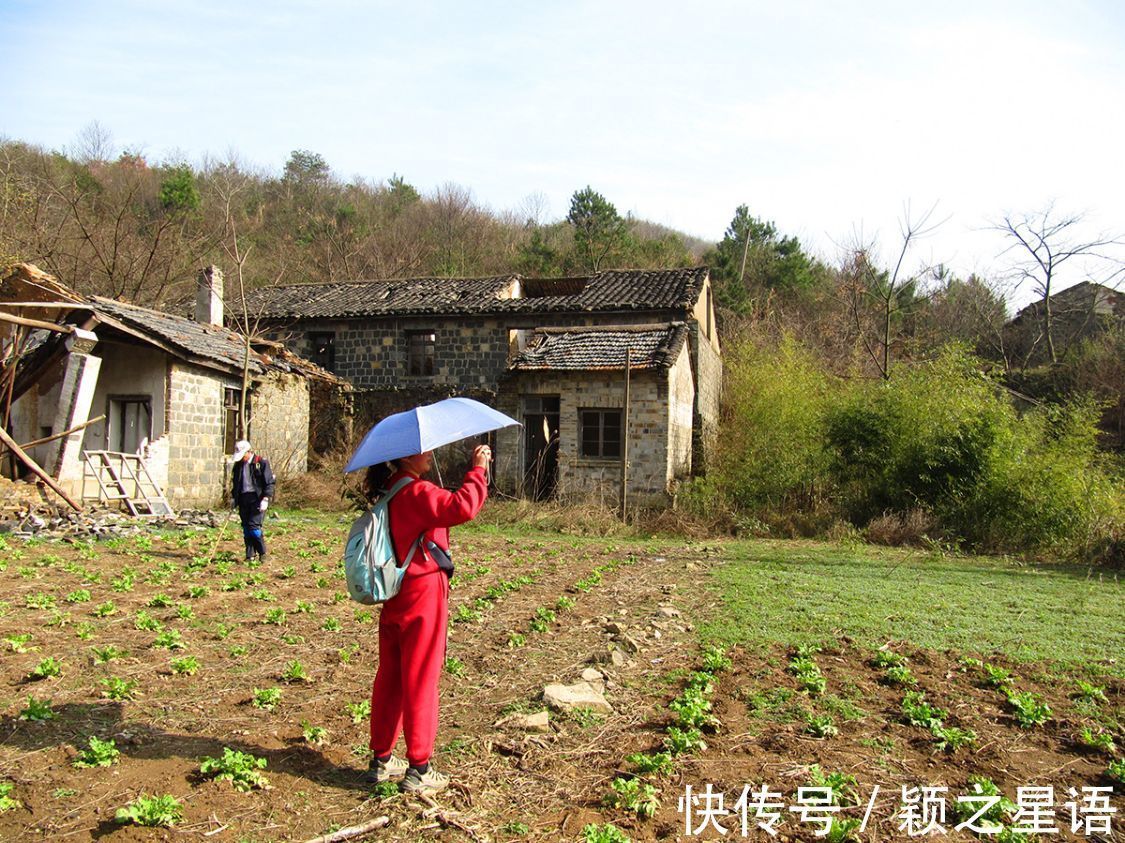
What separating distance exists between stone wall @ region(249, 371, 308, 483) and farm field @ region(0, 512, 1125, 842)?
9931 millimetres

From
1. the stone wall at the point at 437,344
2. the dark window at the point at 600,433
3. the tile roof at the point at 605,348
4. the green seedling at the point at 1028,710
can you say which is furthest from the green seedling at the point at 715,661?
the stone wall at the point at 437,344

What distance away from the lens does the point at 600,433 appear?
64.1 ft

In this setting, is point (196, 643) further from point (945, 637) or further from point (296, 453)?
point (296, 453)

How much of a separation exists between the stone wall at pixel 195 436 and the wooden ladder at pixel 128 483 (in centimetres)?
108

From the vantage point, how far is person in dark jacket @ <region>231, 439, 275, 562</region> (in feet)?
34.1

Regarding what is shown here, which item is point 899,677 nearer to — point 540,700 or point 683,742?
point 683,742

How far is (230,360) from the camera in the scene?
60.8 ft

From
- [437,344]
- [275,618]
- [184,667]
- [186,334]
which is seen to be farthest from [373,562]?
[437,344]

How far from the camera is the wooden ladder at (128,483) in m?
14.8

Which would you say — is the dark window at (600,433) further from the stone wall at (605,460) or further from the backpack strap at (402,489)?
the backpack strap at (402,489)

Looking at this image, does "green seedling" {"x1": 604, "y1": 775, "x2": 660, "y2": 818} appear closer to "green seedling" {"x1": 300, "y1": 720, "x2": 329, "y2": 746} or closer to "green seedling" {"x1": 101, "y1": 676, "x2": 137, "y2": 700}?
"green seedling" {"x1": 300, "y1": 720, "x2": 329, "y2": 746}

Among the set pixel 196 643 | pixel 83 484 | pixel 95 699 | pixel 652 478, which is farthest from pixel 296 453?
pixel 95 699

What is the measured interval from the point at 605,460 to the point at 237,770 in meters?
15.3

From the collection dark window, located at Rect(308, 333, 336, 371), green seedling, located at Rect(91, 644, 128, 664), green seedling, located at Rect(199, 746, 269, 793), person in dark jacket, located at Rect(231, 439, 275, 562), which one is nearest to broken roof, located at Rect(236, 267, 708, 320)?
dark window, located at Rect(308, 333, 336, 371)
